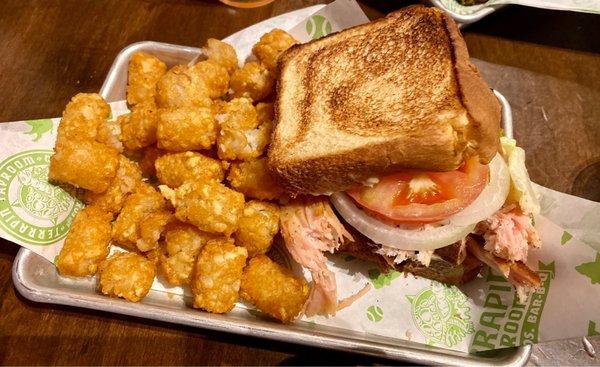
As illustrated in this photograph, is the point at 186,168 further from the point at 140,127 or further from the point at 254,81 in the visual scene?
the point at 254,81

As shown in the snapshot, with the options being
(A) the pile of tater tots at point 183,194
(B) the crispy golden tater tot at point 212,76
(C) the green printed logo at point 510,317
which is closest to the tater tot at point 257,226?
(A) the pile of tater tots at point 183,194

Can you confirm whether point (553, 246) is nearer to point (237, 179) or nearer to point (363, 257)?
point (363, 257)

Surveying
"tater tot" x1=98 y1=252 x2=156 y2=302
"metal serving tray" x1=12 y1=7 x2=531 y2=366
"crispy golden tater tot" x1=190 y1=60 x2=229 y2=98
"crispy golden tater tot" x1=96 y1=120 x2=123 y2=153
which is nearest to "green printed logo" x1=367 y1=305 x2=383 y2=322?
"metal serving tray" x1=12 y1=7 x2=531 y2=366

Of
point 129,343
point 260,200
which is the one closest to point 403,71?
point 260,200

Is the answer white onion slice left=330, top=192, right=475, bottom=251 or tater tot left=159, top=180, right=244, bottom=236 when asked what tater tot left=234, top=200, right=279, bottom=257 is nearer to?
tater tot left=159, top=180, right=244, bottom=236

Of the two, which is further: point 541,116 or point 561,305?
point 541,116
